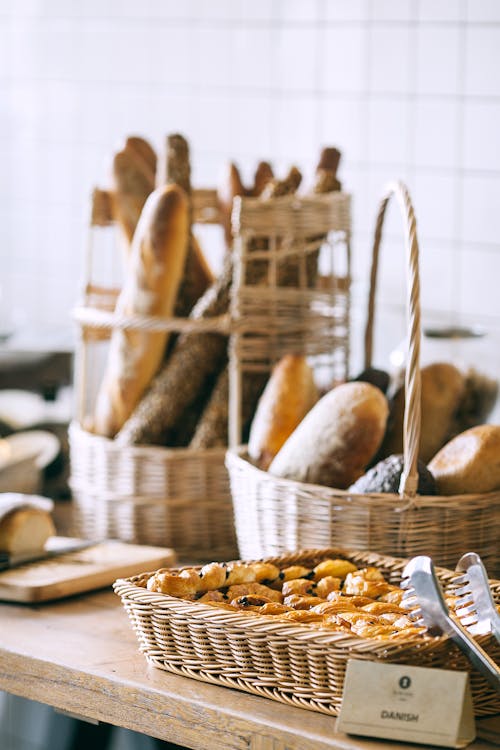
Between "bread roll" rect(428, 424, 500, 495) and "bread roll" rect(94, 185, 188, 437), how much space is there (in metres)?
0.52

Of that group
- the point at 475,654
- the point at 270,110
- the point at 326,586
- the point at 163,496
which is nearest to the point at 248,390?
the point at 163,496

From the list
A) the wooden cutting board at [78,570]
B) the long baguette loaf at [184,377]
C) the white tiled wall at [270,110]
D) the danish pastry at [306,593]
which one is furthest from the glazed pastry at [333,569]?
the white tiled wall at [270,110]

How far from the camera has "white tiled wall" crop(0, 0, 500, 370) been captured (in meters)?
2.08

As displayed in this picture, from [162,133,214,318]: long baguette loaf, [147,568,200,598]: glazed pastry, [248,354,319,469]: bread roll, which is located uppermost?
[162,133,214,318]: long baguette loaf

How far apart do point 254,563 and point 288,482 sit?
0.17m

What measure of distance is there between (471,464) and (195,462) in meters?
0.45

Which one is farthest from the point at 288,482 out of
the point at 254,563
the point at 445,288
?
the point at 445,288

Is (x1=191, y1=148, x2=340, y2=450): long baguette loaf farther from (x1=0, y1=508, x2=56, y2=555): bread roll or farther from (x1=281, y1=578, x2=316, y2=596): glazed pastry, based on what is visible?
(x1=281, y1=578, x2=316, y2=596): glazed pastry

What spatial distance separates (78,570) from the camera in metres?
1.51

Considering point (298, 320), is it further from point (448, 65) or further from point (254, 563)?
point (448, 65)

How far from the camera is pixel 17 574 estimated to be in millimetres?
1490

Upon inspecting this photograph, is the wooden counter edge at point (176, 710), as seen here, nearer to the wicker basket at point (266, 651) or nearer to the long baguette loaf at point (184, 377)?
the wicker basket at point (266, 651)

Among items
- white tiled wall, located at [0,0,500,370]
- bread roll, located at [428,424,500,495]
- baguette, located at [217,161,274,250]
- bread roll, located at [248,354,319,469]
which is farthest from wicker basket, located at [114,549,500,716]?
white tiled wall, located at [0,0,500,370]

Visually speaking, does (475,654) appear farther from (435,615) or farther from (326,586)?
(326,586)
